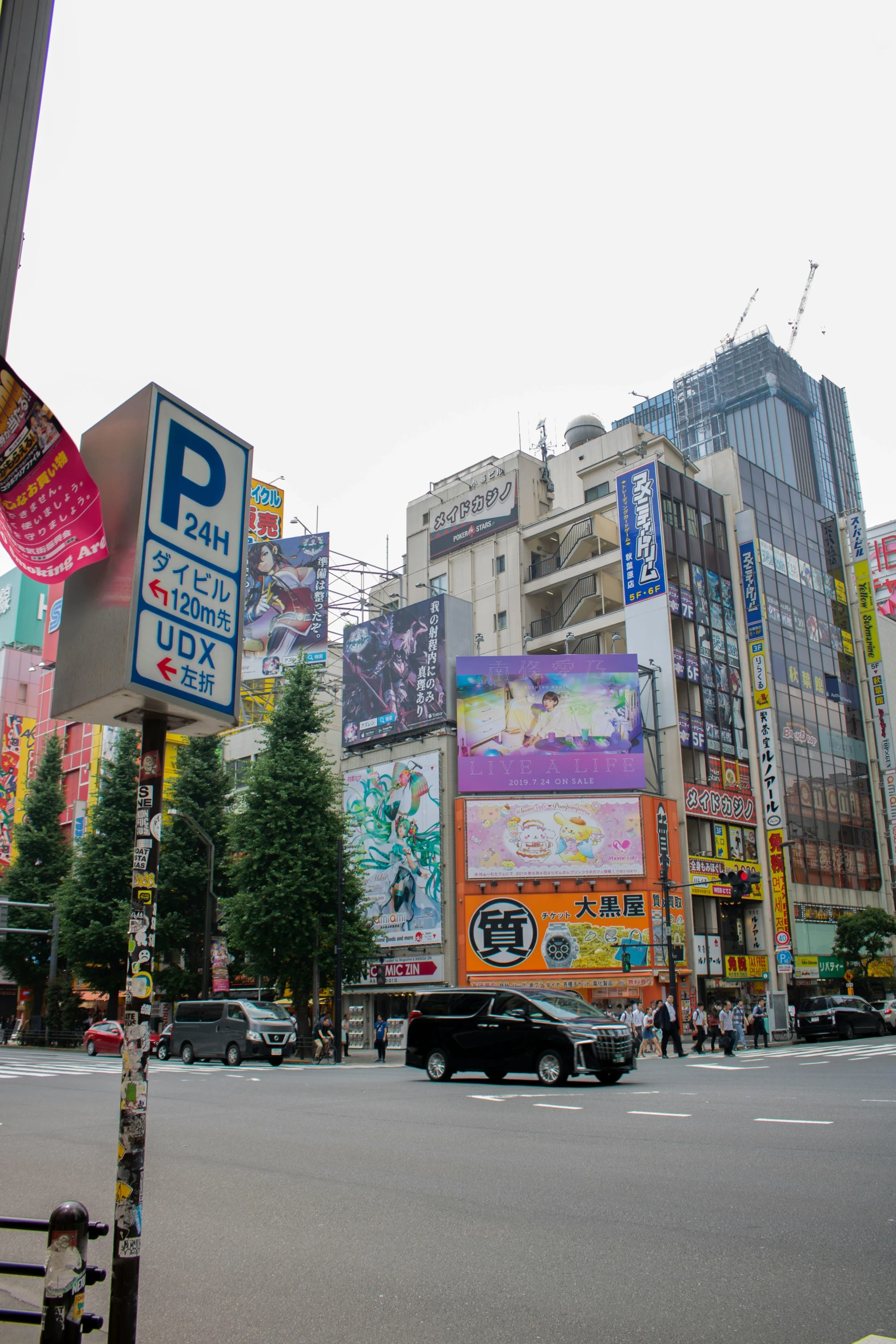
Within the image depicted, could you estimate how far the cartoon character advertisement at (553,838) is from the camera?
41.8 metres

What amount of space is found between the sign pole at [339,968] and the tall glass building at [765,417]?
143759mm

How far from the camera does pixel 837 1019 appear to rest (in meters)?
33.1

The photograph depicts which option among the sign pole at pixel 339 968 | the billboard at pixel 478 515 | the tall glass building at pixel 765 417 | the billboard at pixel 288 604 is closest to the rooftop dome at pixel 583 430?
the billboard at pixel 478 515

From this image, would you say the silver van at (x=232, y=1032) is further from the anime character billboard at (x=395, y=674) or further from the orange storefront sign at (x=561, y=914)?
the anime character billboard at (x=395, y=674)

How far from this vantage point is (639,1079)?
19.0 m

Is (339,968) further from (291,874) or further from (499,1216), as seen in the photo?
(499,1216)

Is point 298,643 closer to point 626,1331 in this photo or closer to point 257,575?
point 257,575

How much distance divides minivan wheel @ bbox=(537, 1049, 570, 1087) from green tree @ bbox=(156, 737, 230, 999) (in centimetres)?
2293

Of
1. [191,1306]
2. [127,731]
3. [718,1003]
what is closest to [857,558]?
[718,1003]

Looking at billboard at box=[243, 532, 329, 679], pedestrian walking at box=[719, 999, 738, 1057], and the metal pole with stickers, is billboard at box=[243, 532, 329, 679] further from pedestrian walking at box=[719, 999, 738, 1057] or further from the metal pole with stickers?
the metal pole with stickers

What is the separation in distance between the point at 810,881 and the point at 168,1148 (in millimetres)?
45931

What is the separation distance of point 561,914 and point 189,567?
38417 mm

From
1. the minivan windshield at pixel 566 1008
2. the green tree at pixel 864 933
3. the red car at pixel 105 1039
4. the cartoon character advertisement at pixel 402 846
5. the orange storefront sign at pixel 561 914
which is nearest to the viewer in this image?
the minivan windshield at pixel 566 1008

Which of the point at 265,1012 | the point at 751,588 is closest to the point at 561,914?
the point at 265,1012
